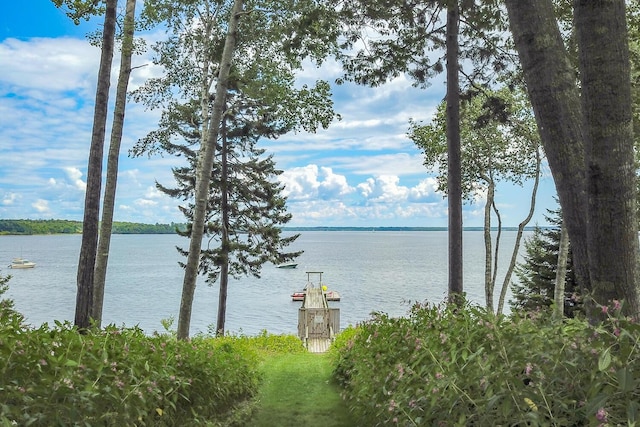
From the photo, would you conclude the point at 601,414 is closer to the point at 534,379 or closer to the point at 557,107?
the point at 534,379

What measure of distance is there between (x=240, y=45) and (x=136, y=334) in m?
8.75

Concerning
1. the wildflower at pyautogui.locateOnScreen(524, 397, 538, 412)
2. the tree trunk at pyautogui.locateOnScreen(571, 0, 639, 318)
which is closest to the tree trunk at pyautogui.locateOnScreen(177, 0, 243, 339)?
the tree trunk at pyautogui.locateOnScreen(571, 0, 639, 318)

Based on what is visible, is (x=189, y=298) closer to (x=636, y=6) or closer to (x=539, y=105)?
(x=539, y=105)

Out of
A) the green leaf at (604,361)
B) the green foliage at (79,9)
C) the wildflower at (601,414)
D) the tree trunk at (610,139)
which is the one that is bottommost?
the wildflower at (601,414)

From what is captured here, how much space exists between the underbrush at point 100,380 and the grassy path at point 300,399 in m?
0.49

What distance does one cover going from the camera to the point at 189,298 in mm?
8125

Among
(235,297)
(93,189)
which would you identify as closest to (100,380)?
(93,189)

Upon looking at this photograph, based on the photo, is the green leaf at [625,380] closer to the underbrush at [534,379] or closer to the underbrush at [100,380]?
the underbrush at [534,379]

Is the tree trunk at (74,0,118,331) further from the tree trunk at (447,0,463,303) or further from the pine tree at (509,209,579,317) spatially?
the pine tree at (509,209,579,317)

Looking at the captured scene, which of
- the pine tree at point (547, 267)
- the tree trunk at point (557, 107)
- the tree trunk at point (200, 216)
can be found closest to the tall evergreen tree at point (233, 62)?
the tree trunk at point (200, 216)

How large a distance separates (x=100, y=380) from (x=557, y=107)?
3.51 m

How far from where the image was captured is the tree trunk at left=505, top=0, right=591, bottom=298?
3.41m

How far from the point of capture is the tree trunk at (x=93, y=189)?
6.99 m

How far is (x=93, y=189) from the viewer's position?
23.5ft
